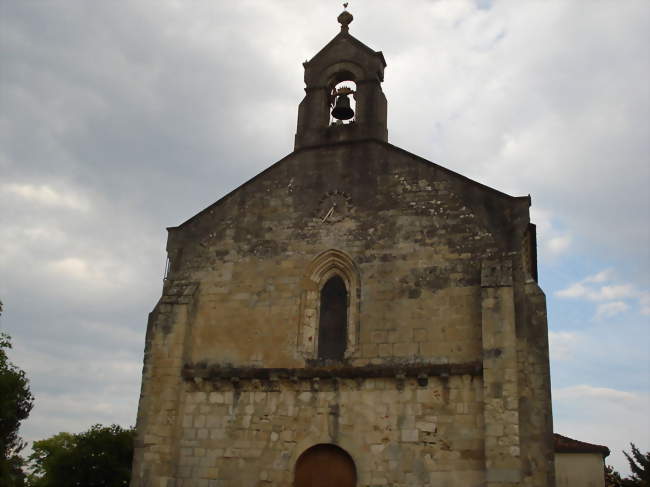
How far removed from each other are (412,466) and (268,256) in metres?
5.87

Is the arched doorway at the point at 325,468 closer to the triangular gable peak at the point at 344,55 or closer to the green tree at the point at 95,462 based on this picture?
the green tree at the point at 95,462

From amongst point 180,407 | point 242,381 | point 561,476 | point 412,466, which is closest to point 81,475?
point 180,407

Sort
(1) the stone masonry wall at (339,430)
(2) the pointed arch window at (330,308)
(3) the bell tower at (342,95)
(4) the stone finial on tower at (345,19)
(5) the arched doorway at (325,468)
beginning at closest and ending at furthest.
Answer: (1) the stone masonry wall at (339,430) → (5) the arched doorway at (325,468) → (2) the pointed arch window at (330,308) → (3) the bell tower at (342,95) → (4) the stone finial on tower at (345,19)

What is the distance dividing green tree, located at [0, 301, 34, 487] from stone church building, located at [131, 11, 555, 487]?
895cm

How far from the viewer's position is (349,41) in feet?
59.8

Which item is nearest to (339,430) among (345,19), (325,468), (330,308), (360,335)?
(325,468)

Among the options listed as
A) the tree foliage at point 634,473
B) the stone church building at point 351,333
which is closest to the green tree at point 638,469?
the tree foliage at point 634,473

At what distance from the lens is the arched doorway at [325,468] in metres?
13.7

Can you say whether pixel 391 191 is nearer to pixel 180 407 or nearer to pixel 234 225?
pixel 234 225

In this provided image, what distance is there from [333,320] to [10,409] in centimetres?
1386

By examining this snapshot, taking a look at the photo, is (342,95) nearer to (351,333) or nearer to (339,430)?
(351,333)

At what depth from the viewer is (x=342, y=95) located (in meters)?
18.1

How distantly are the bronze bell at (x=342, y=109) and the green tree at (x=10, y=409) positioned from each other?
1354 cm

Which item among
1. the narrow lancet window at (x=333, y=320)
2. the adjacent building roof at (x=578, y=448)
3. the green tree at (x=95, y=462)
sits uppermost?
the narrow lancet window at (x=333, y=320)
